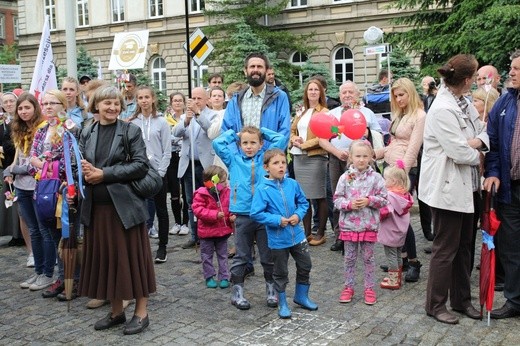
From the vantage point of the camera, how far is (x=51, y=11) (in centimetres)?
4469

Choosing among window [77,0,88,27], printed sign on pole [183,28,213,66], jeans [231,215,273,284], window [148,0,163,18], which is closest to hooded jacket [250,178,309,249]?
jeans [231,215,273,284]

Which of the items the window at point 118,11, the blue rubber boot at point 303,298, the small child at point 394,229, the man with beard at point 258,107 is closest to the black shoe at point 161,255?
the man with beard at point 258,107

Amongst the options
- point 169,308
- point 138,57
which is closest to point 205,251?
point 169,308

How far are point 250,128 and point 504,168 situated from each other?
2244mm

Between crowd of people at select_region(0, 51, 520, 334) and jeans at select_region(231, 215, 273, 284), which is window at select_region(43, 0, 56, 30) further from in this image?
jeans at select_region(231, 215, 273, 284)

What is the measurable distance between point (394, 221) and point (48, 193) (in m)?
3.44

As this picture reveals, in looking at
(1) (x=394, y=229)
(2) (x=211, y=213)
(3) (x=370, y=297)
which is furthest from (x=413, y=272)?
(2) (x=211, y=213)

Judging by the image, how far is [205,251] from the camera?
656 centimetres

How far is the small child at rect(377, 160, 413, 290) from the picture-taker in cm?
626

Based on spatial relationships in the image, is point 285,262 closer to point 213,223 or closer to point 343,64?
point 213,223

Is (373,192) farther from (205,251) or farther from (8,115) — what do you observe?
(8,115)

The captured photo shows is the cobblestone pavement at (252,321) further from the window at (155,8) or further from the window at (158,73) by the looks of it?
the window at (155,8)

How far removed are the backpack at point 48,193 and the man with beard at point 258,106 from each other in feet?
5.70

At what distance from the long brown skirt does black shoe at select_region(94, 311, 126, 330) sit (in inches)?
10.1
